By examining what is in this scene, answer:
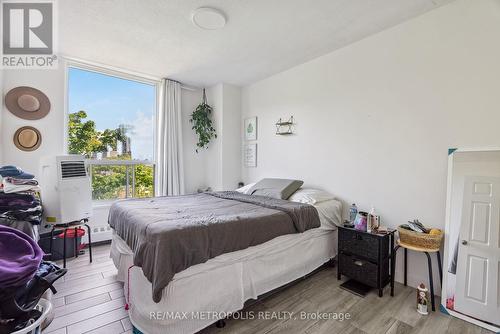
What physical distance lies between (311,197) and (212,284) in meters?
1.50

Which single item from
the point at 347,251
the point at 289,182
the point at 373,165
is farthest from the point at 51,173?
the point at 373,165

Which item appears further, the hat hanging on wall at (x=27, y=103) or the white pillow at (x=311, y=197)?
the hat hanging on wall at (x=27, y=103)

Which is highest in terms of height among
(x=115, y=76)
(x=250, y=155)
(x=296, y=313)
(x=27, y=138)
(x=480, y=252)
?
(x=115, y=76)

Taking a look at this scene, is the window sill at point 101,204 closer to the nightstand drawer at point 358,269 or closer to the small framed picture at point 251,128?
the small framed picture at point 251,128

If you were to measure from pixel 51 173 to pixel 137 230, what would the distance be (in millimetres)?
1755

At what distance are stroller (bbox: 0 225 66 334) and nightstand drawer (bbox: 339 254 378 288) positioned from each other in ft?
7.65

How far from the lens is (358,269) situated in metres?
2.28

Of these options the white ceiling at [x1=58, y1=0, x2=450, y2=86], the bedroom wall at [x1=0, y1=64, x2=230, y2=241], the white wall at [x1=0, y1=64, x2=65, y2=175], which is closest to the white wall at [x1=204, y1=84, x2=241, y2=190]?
the white ceiling at [x1=58, y1=0, x2=450, y2=86]

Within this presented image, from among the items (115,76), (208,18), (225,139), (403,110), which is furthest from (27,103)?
(403,110)

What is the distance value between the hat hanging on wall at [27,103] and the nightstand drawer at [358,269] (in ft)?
13.4

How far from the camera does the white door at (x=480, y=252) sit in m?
1.75

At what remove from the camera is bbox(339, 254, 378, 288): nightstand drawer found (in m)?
2.18

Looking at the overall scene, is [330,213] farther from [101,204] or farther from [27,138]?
[27,138]

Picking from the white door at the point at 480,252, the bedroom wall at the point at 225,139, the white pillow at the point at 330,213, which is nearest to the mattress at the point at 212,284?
the white pillow at the point at 330,213
